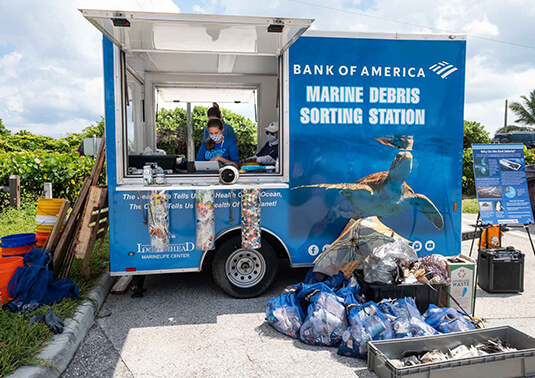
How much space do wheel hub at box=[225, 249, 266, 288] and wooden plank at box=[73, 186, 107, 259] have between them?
56.3 inches

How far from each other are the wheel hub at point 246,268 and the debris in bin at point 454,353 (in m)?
1.81

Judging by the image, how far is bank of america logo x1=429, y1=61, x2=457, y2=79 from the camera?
14.8 feet

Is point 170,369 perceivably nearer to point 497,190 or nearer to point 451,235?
point 451,235

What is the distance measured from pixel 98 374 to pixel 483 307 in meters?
3.68

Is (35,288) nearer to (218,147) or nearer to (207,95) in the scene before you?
(218,147)

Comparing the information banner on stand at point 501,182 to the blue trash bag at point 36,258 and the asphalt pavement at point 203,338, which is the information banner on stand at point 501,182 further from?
the blue trash bag at point 36,258

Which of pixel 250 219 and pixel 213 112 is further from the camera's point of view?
pixel 213 112

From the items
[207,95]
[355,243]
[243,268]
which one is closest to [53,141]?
[207,95]

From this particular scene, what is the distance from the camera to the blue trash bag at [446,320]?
3.45 m

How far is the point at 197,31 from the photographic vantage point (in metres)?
3.85

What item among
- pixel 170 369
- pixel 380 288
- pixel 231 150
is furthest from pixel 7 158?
pixel 380 288

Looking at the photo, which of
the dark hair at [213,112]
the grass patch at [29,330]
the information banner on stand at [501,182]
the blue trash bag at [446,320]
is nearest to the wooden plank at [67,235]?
the grass patch at [29,330]

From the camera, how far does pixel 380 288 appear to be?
12.4ft

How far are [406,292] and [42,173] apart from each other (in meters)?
7.57
